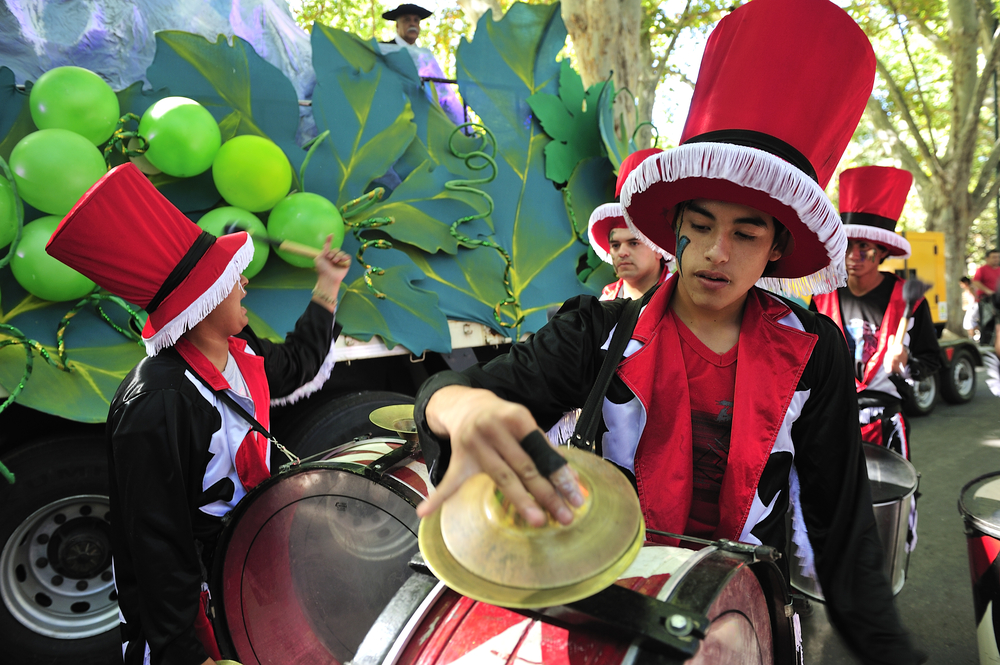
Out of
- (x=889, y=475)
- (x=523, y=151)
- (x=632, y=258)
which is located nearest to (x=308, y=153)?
(x=523, y=151)

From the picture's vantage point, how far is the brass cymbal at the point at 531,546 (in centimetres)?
81

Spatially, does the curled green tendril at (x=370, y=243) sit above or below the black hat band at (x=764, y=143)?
below

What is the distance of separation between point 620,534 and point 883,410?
3291 mm

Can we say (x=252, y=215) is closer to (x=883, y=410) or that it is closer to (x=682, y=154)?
(x=682, y=154)

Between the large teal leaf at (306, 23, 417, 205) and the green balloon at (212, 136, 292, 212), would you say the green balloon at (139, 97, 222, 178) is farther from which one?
the large teal leaf at (306, 23, 417, 205)

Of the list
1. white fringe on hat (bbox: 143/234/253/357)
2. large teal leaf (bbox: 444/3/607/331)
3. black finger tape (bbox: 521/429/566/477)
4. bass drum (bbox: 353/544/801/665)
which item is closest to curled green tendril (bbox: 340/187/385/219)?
large teal leaf (bbox: 444/3/607/331)

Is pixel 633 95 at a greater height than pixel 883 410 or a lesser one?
greater

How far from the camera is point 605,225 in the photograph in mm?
3592

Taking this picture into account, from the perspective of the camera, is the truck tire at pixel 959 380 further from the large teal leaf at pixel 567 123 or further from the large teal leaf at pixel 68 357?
the large teal leaf at pixel 68 357

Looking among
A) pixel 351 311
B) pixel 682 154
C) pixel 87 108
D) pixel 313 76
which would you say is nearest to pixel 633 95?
pixel 313 76

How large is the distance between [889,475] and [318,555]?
8.06 feet

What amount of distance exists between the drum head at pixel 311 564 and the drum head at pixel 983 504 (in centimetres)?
187

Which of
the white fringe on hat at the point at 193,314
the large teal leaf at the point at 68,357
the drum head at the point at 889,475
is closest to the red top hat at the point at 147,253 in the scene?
the white fringe on hat at the point at 193,314

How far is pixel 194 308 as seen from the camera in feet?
6.54
